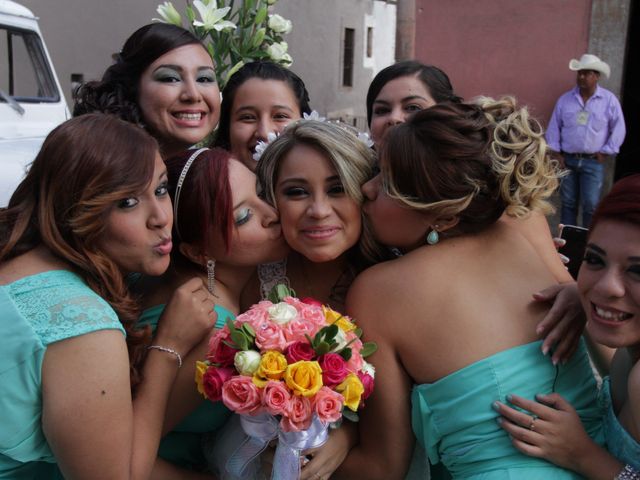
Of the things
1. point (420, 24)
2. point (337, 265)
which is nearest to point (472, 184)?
point (337, 265)

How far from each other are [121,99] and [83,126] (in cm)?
138

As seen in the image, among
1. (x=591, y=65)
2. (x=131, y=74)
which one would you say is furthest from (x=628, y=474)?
(x=591, y=65)

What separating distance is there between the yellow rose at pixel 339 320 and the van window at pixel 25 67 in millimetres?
4140

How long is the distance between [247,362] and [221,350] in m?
0.13

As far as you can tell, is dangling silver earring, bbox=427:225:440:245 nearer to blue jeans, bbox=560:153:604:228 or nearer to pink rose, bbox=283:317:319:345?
pink rose, bbox=283:317:319:345

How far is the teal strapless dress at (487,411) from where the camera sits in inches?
77.9

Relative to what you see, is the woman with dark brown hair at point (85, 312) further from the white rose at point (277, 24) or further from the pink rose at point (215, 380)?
the white rose at point (277, 24)

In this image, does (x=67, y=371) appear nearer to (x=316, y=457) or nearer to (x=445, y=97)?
(x=316, y=457)

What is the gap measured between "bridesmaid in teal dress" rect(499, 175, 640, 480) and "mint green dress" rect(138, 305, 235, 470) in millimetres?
920

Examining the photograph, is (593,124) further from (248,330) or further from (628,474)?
(248,330)

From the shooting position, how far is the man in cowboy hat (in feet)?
27.1

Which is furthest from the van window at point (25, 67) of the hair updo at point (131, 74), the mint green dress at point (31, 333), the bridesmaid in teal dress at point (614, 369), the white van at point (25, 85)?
the bridesmaid in teal dress at point (614, 369)

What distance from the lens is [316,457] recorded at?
83.2 inches

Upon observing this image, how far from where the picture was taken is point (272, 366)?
187 centimetres
